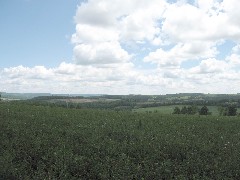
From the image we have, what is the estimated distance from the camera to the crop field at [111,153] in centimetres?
1608

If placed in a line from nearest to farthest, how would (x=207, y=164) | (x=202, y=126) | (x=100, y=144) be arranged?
(x=207, y=164), (x=100, y=144), (x=202, y=126)

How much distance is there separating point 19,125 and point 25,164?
922 cm

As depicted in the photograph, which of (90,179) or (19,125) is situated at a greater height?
(19,125)

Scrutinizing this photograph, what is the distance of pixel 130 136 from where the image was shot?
23594 millimetres

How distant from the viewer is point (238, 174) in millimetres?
16875

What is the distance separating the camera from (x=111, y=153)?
1891 cm

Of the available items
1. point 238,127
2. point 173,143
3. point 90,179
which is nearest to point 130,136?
point 173,143

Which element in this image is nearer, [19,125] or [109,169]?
[109,169]

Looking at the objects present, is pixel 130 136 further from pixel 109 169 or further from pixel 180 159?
pixel 109 169

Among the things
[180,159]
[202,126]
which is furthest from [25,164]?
[202,126]

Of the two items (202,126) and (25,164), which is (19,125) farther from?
(202,126)

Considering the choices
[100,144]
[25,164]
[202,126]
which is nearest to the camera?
[25,164]

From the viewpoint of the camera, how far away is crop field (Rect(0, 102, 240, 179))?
16078 mm

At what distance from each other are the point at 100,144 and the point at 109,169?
4.12m
